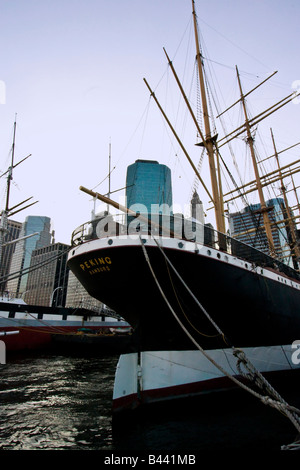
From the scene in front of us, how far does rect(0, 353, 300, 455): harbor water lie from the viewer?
16.1 feet

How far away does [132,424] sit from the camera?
19.8ft

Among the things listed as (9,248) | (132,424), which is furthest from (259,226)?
(9,248)

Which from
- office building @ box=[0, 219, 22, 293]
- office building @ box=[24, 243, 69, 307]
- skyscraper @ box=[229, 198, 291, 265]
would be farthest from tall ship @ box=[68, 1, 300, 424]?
office building @ box=[24, 243, 69, 307]

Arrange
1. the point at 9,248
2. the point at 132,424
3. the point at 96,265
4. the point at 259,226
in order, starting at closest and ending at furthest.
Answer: the point at 132,424
the point at 96,265
the point at 259,226
the point at 9,248

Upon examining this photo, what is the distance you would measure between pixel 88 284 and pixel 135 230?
2646 millimetres

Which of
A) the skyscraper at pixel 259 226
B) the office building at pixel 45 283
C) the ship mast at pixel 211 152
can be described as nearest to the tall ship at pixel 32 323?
the ship mast at pixel 211 152

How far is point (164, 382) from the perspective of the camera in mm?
7051

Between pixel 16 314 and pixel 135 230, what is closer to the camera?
pixel 135 230

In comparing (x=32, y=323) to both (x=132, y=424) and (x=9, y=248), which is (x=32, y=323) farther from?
(x=9, y=248)

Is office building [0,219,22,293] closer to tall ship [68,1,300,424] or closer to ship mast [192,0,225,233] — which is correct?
ship mast [192,0,225,233]

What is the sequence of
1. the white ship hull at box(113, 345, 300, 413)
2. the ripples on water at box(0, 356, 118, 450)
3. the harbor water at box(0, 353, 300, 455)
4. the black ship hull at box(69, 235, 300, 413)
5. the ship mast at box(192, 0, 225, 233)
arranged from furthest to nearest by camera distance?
the ship mast at box(192, 0, 225, 233)
the black ship hull at box(69, 235, 300, 413)
the white ship hull at box(113, 345, 300, 413)
the ripples on water at box(0, 356, 118, 450)
the harbor water at box(0, 353, 300, 455)

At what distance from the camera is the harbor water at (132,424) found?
4.90 meters
